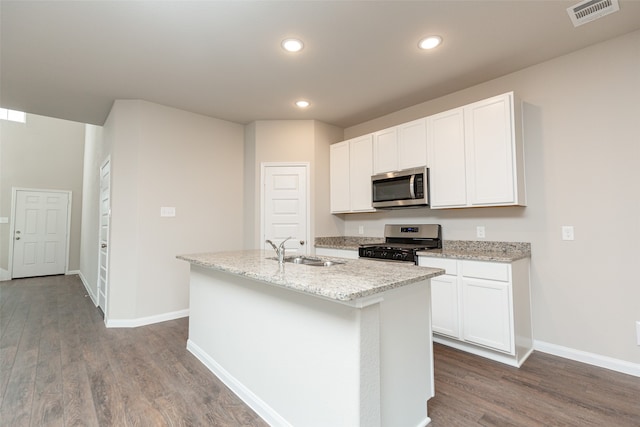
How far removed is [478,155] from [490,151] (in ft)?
0.36

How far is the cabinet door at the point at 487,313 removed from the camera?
7.98ft

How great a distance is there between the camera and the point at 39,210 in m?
6.49

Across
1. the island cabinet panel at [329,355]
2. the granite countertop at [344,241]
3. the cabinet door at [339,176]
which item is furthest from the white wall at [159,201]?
the island cabinet panel at [329,355]

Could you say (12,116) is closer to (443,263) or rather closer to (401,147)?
(401,147)

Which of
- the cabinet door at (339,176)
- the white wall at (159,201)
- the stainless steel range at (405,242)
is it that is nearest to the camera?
the stainless steel range at (405,242)

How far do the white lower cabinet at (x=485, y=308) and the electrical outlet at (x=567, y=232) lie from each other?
36 cm

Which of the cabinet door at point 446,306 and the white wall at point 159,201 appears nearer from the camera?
the cabinet door at point 446,306

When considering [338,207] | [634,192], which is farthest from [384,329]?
[338,207]

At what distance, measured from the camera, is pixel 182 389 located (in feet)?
6.95

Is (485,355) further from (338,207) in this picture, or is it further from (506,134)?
(338,207)

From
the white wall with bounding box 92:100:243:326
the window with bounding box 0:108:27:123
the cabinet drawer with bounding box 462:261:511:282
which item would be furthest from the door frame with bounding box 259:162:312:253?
the window with bounding box 0:108:27:123

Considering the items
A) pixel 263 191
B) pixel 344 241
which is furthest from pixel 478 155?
pixel 263 191

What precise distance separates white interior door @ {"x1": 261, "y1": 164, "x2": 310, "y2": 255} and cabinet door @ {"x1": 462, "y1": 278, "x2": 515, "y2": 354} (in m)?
2.21

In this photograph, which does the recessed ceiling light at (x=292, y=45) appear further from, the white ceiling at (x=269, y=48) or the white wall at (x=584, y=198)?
the white wall at (x=584, y=198)
